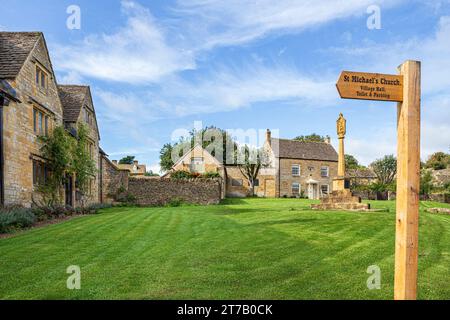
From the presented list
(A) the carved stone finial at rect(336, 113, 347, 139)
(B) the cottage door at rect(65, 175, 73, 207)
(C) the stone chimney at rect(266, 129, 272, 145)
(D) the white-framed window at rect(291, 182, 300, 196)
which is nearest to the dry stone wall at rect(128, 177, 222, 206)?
(B) the cottage door at rect(65, 175, 73, 207)

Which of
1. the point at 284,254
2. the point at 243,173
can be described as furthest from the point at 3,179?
the point at 243,173

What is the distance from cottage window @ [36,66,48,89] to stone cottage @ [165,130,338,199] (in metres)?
26.6

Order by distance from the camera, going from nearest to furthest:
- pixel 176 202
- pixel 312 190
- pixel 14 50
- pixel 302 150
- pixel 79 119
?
1. pixel 14 50
2. pixel 79 119
3. pixel 176 202
4. pixel 312 190
5. pixel 302 150

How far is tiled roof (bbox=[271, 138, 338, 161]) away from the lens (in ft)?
163

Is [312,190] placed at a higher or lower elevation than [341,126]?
lower

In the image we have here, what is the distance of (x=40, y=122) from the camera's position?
19938mm

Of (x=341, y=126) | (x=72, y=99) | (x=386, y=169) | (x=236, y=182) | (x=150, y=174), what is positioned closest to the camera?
(x=341, y=126)

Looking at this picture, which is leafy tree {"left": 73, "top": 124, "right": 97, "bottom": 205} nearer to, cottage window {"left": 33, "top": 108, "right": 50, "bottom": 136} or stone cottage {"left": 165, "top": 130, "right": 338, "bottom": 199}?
cottage window {"left": 33, "top": 108, "right": 50, "bottom": 136}

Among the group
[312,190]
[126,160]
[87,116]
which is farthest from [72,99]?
[126,160]

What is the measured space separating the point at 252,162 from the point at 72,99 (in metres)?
26.3

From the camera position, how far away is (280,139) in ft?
168

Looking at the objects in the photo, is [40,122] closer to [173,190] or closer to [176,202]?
[176,202]

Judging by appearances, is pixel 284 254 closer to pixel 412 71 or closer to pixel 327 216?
pixel 412 71

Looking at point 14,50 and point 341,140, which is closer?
point 14,50
